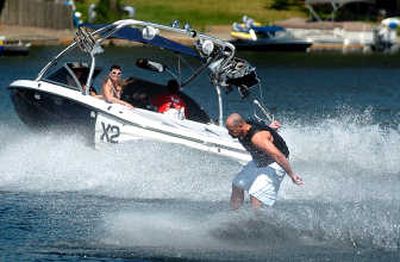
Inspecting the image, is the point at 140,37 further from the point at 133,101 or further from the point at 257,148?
the point at 257,148

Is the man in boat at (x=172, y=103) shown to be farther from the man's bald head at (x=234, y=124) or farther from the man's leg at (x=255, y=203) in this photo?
the man's bald head at (x=234, y=124)

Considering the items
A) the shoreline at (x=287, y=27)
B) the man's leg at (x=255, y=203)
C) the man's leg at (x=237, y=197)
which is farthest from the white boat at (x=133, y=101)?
the shoreline at (x=287, y=27)

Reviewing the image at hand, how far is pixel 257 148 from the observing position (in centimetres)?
1614

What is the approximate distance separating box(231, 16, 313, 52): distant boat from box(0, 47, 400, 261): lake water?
35390mm

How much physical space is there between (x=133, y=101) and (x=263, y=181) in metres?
6.70

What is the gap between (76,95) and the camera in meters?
22.3

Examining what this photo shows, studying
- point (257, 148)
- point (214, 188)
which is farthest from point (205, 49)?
point (257, 148)

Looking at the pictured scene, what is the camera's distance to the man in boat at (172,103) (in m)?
22.6

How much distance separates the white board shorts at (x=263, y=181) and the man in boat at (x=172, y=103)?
6.02 m

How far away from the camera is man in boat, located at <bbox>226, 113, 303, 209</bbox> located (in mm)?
16016

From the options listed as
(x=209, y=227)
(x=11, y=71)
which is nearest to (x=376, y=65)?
(x=11, y=71)

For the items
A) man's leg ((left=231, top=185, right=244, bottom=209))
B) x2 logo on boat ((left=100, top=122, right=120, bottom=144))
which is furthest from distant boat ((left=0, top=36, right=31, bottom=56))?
man's leg ((left=231, top=185, right=244, bottom=209))

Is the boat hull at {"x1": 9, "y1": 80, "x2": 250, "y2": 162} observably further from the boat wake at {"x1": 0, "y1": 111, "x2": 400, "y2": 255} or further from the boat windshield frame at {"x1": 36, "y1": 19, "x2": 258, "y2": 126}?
the boat windshield frame at {"x1": 36, "y1": 19, "x2": 258, "y2": 126}

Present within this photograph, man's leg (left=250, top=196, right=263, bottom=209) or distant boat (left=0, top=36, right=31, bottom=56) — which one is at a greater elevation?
distant boat (left=0, top=36, right=31, bottom=56)
